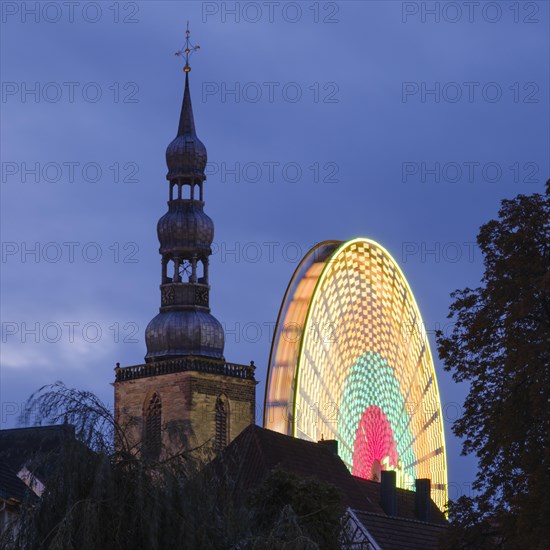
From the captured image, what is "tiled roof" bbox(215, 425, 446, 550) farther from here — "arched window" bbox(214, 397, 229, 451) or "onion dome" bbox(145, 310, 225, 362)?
"onion dome" bbox(145, 310, 225, 362)

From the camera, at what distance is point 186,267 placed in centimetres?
9338

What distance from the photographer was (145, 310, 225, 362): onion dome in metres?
91.9

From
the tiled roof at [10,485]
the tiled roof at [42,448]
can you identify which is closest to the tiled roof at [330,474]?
the tiled roof at [10,485]

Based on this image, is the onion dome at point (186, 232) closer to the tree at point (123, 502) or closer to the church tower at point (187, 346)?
the church tower at point (187, 346)

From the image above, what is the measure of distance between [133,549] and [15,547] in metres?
1.61

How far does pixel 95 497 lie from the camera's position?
78.0 ft

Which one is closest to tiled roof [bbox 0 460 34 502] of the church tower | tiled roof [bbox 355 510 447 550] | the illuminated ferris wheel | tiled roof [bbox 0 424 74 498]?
tiled roof [bbox 355 510 447 550]

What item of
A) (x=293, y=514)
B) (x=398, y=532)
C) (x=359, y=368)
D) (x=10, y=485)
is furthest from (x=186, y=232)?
(x=293, y=514)

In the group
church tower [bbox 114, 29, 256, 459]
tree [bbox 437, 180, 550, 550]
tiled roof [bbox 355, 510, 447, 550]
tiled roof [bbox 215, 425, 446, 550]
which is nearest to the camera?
tree [bbox 437, 180, 550, 550]

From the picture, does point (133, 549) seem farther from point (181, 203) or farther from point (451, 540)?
point (181, 203)

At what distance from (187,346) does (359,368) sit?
102 ft

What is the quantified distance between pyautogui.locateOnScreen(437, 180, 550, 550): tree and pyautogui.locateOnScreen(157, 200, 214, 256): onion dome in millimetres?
55511

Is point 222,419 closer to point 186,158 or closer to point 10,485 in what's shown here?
point 186,158

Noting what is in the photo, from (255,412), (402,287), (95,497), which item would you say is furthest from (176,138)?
(95,497)
